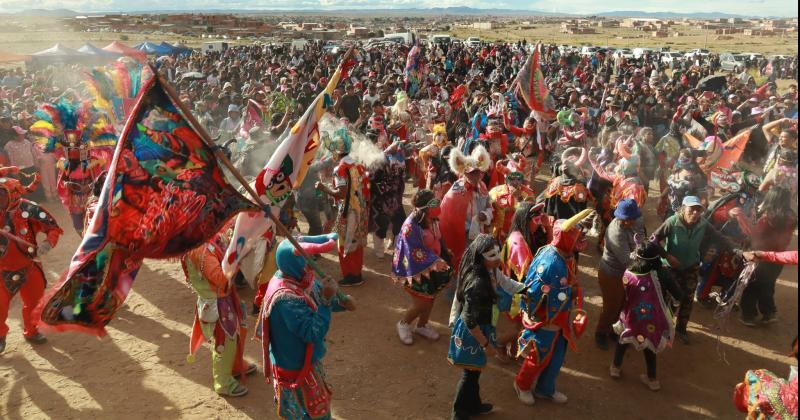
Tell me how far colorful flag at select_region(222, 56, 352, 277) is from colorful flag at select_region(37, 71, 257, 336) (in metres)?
0.73

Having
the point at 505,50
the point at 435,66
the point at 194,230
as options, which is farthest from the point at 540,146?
the point at 505,50

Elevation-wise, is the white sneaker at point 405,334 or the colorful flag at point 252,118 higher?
the colorful flag at point 252,118

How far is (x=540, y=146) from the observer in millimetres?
11320

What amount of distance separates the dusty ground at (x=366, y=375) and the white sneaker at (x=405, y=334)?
2.5 inches

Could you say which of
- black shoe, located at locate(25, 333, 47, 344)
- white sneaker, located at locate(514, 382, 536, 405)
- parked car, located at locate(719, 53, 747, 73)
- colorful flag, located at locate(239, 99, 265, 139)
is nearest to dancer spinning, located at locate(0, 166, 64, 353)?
black shoe, located at locate(25, 333, 47, 344)

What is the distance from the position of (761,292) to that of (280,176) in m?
5.23

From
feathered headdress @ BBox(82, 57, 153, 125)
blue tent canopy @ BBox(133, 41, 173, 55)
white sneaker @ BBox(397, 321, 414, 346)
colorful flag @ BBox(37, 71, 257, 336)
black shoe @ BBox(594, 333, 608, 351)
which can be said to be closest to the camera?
colorful flag @ BBox(37, 71, 257, 336)

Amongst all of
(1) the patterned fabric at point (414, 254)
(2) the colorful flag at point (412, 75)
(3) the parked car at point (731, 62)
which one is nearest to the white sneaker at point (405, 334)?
(1) the patterned fabric at point (414, 254)

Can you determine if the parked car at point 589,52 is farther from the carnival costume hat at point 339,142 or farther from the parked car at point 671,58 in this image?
the carnival costume hat at point 339,142

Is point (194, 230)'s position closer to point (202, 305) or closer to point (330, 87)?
point (202, 305)

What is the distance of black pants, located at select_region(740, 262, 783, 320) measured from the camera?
610 centimetres

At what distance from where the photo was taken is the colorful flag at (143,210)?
2.87 metres

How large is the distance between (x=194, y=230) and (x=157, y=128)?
1.98 feet

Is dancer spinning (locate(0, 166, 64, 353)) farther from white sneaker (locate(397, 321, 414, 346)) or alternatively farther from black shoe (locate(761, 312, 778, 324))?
black shoe (locate(761, 312, 778, 324))
